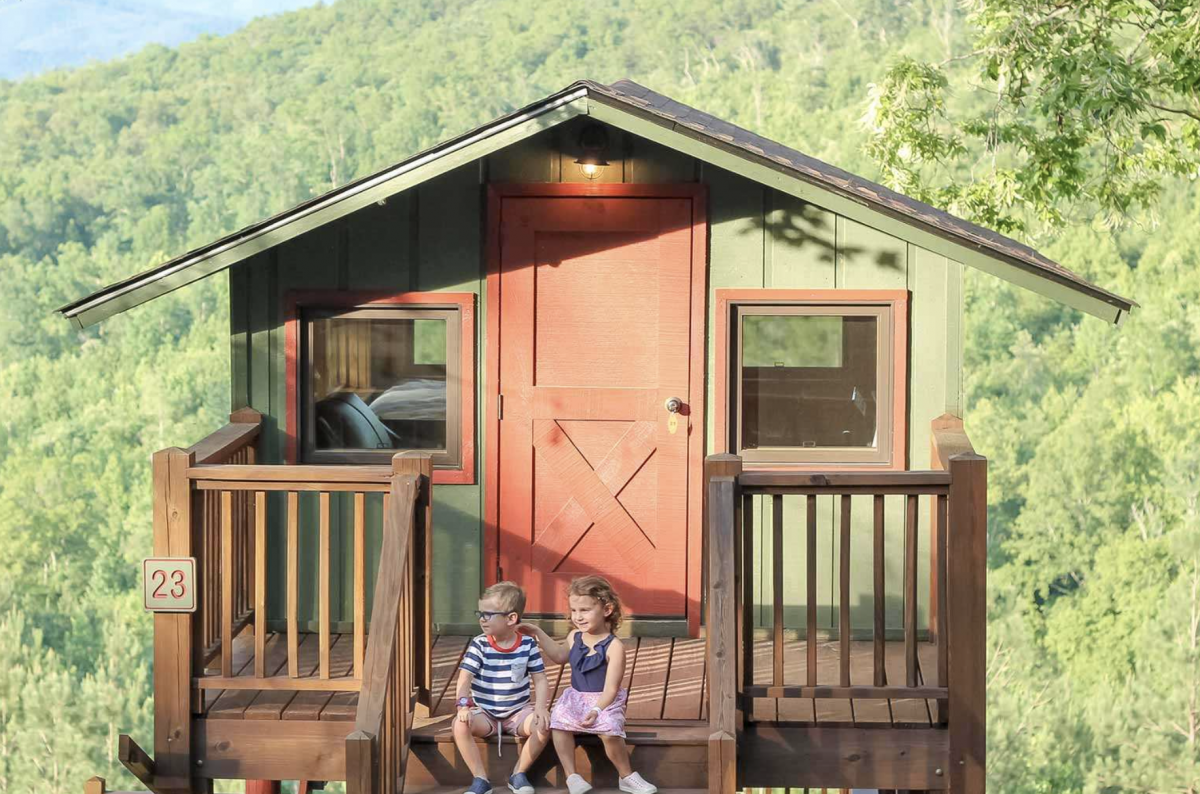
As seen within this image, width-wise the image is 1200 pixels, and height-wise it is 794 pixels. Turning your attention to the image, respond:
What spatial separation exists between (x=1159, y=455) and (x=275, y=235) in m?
46.9

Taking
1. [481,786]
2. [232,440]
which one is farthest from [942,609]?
[232,440]

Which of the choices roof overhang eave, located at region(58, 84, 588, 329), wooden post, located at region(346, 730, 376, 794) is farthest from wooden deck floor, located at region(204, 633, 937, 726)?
roof overhang eave, located at region(58, 84, 588, 329)

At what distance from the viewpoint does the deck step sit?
20.8ft

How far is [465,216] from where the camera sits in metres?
8.02

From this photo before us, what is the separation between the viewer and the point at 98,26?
305 ft

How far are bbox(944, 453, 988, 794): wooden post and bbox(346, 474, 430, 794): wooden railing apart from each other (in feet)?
7.22

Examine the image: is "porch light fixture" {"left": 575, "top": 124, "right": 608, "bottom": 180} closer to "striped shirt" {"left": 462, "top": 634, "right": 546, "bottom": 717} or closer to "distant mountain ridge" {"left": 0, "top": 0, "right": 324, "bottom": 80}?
"striped shirt" {"left": 462, "top": 634, "right": 546, "bottom": 717}

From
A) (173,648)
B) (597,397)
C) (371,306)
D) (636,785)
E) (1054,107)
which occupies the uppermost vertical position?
(1054,107)

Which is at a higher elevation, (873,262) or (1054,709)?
(873,262)

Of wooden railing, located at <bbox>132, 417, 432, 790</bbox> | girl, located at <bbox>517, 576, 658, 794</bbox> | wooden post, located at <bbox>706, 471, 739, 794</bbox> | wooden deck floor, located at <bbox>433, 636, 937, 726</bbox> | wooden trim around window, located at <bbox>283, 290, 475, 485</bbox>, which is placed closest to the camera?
wooden post, located at <bbox>706, 471, 739, 794</bbox>

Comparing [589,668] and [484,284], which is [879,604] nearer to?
[589,668]

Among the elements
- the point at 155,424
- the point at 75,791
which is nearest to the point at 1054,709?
the point at 75,791

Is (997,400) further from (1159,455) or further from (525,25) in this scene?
(525,25)

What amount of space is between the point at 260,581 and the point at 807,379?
9.88 feet
